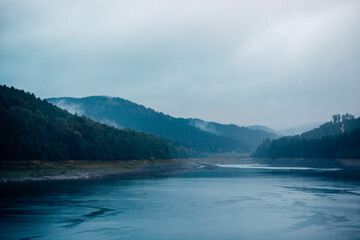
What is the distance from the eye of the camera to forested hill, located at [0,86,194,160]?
76.4m

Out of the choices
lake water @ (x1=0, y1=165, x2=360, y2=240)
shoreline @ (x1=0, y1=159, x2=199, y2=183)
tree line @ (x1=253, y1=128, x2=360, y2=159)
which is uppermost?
tree line @ (x1=253, y1=128, x2=360, y2=159)

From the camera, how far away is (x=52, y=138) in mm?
90812

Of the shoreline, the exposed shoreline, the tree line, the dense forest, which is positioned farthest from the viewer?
the dense forest

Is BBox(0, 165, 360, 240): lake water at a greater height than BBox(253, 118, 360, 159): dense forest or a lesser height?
lesser

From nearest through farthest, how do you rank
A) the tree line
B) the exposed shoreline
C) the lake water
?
the lake water → the exposed shoreline → the tree line

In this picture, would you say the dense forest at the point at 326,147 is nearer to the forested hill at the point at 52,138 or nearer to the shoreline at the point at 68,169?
the forested hill at the point at 52,138

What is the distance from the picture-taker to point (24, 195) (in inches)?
1844

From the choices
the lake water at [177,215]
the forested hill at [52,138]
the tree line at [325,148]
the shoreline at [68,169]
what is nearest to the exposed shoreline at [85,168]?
the shoreline at [68,169]

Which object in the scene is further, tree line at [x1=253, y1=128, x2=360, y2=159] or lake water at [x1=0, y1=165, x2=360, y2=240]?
tree line at [x1=253, y1=128, x2=360, y2=159]

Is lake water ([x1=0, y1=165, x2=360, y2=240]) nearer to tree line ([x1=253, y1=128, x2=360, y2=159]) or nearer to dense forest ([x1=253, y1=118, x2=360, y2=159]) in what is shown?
tree line ([x1=253, y1=128, x2=360, y2=159])

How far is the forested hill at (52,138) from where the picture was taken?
251ft

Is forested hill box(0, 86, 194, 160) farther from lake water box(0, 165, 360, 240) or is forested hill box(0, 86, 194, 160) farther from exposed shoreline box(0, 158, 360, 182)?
lake water box(0, 165, 360, 240)

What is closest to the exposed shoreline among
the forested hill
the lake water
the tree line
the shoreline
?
the shoreline

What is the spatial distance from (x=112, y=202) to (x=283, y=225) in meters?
20.3
